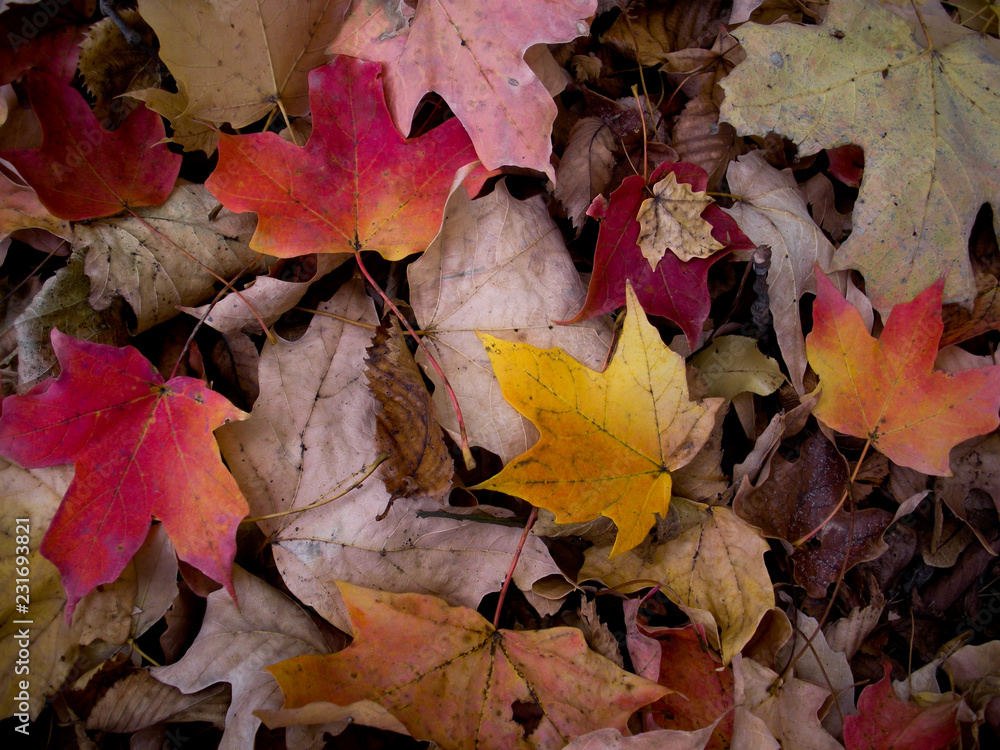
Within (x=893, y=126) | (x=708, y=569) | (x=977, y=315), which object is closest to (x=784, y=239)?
(x=893, y=126)

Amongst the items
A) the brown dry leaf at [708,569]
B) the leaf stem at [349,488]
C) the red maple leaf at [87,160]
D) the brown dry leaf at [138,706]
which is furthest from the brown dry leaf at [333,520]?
the red maple leaf at [87,160]

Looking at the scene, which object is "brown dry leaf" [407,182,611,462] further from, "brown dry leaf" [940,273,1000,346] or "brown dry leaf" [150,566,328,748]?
"brown dry leaf" [940,273,1000,346]

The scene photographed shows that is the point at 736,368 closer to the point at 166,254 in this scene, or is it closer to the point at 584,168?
the point at 584,168

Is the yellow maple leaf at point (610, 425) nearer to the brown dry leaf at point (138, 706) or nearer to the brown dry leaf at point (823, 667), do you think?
the brown dry leaf at point (823, 667)

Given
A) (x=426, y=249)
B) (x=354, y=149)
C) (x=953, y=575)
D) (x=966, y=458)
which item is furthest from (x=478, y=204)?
(x=953, y=575)

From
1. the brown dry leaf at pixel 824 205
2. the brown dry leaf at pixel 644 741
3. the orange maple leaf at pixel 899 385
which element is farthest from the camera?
the brown dry leaf at pixel 824 205

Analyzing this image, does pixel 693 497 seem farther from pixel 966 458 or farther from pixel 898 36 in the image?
pixel 898 36

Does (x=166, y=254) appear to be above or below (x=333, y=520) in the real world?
above
